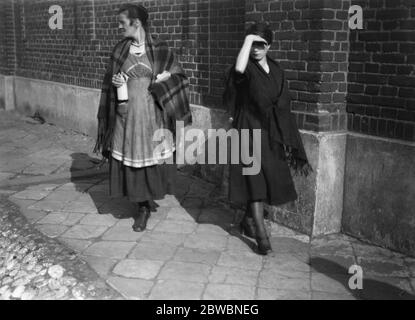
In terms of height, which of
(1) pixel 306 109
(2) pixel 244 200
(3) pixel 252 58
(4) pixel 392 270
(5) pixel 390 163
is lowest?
(4) pixel 392 270

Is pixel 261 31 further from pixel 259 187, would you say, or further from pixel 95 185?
pixel 95 185

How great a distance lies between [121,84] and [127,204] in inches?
63.1

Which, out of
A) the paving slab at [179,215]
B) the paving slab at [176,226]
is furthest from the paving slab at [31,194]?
the paving slab at [176,226]

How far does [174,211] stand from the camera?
5934mm

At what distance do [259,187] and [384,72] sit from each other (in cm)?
146

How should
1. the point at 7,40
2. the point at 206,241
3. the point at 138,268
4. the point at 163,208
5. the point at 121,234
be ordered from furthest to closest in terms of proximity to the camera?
the point at 7,40 < the point at 163,208 < the point at 121,234 < the point at 206,241 < the point at 138,268

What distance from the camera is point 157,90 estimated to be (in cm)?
507

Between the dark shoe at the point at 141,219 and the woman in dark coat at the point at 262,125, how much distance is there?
102 centimetres

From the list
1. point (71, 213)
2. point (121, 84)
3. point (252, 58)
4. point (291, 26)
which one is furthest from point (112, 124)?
point (291, 26)

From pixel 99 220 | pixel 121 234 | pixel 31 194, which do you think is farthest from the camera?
pixel 31 194

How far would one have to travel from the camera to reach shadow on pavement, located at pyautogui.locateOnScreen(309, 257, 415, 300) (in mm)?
4008

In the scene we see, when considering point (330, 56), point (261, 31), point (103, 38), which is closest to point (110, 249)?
point (261, 31)

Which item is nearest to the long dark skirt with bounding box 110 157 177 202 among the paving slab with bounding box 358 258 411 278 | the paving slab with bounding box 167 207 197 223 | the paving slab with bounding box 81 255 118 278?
the paving slab with bounding box 167 207 197 223

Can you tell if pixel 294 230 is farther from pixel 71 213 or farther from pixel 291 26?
pixel 71 213
